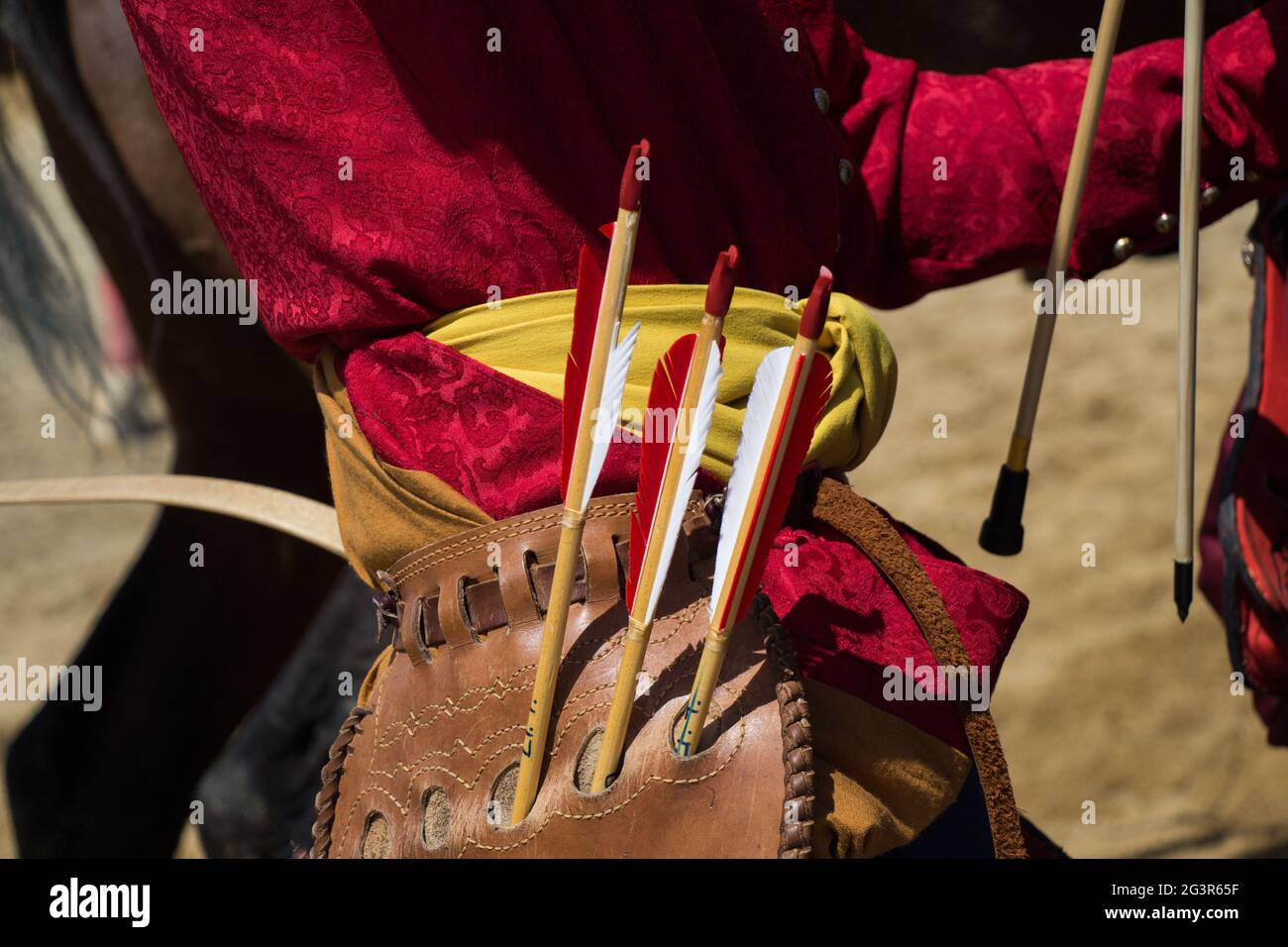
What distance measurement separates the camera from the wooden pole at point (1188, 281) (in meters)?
0.86

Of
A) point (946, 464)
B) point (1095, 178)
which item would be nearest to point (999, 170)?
point (1095, 178)

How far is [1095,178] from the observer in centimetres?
97

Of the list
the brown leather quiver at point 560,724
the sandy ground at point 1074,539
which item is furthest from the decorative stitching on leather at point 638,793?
the sandy ground at point 1074,539

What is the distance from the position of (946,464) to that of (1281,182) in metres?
1.66

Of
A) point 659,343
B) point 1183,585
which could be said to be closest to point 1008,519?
point 1183,585

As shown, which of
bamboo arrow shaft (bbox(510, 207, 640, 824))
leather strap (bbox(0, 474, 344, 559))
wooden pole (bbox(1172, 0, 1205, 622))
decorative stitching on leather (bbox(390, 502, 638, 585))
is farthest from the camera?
leather strap (bbox(0, 474, 344, 559))

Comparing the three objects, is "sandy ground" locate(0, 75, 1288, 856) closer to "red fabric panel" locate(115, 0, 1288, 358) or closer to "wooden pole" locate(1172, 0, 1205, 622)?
"red fabric panel" locate(115, 0, 1288, 358)

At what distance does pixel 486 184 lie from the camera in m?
0.74

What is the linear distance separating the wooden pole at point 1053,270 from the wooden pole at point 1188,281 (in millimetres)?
50

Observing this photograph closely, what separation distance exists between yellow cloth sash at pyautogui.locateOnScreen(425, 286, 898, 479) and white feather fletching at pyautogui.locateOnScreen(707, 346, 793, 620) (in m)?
0.07

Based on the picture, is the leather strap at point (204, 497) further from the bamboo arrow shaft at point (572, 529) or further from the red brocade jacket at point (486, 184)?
the bamboo arrow shaft at point (572, 529)

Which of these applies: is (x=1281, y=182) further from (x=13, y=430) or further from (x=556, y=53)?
(x=13, y=430)

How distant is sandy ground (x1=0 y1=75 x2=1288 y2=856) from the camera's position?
2.00m

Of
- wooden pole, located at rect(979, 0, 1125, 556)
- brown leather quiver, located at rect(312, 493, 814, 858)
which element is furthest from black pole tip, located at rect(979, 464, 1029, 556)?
brown leather quiver, located at rect(312, 493, 814, 858)
